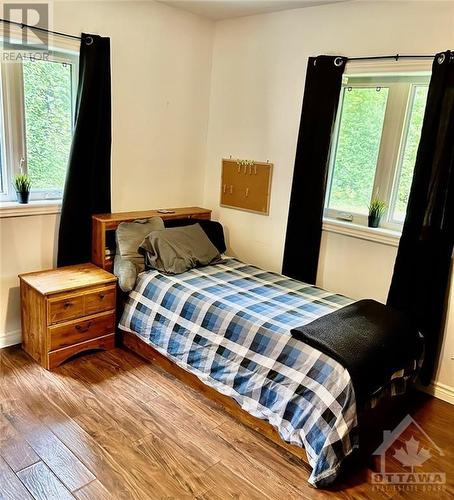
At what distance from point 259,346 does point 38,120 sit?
207cm

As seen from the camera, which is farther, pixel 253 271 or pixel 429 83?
pixel 253 271

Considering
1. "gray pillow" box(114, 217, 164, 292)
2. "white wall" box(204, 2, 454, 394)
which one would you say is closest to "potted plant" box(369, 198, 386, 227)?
"white wall" box(204, 2, 454, 394)

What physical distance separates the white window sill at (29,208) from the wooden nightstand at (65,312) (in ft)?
1.31

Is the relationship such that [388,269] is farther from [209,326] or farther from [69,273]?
[69,273]

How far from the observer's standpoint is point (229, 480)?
1861mm

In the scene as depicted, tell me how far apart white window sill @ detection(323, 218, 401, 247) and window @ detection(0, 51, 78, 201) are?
195cm

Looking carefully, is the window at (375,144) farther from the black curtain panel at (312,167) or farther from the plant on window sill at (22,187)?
the plant on window sill at (22,187)

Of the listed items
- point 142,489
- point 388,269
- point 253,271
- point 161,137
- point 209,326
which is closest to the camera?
point 142,489

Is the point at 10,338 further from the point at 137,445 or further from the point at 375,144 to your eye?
the point at 375,144

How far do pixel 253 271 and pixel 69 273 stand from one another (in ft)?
4.25

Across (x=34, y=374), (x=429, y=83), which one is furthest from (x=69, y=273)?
(x=429, y=83)

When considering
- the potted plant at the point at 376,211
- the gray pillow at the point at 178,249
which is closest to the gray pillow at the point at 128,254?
the gray pillow at the point at 178,249
